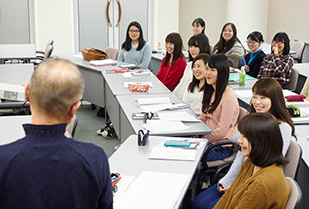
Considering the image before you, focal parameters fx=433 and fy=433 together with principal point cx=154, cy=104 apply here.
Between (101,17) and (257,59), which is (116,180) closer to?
(257,59)

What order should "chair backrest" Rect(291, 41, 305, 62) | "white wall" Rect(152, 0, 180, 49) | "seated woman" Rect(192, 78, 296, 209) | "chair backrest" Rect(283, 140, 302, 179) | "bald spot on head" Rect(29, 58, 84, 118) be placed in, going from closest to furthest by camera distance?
"bald spot on head" Rect(29, 58, 84, 118) < "chair backrest" Rect(283, 140, 302, 179) < "seated woman" Rect(192, 78, 296, 209) < "chair backrest" Rect(291, 41, 305, 62) < "white wall" Rect(152, 0, 180, 49)

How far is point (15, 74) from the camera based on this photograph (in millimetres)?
4867

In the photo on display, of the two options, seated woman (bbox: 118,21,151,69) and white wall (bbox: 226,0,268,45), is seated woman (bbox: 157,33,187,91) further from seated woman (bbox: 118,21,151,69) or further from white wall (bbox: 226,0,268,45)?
white wall (bbox: 226,0,268,45)

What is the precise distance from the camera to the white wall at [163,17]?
A: 30.7ft

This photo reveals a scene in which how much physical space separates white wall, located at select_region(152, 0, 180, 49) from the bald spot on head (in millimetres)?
8294

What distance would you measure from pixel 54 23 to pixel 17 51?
6.19ft

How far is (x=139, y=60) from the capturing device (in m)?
6.46

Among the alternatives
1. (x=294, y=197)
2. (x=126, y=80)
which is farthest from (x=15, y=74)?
(x=294, y=197)

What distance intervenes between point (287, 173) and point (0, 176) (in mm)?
1773

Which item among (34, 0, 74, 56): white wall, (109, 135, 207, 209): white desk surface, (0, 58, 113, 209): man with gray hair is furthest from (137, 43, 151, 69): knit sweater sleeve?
(0, 58, 113, 209): man with gray hair

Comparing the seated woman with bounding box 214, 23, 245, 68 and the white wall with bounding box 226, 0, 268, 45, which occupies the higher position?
the white wall with bounding box 226, 0, 268, 45

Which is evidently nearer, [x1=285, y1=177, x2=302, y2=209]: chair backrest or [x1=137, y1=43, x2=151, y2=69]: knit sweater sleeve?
[x1=285, y1=177, x2=302, y2=209]: chair backrest

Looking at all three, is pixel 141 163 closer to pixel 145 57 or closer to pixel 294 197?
pixel 294 197

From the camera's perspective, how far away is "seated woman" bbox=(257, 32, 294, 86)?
527cm
